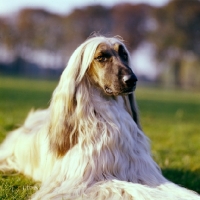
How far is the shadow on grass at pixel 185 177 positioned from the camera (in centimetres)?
396

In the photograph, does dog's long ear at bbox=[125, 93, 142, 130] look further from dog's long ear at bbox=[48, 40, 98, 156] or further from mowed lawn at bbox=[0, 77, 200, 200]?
mowed lawn at bbox=[0, 77, 200, 200]

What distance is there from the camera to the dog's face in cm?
328

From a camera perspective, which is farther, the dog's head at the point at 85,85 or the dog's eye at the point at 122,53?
the dog's eye at the point at 122,53

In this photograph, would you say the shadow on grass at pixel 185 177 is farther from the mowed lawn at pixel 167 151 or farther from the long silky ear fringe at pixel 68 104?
the long silky ear fringe at pixel 68 104

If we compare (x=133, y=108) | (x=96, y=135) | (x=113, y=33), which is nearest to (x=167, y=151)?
(x=133, y=108)

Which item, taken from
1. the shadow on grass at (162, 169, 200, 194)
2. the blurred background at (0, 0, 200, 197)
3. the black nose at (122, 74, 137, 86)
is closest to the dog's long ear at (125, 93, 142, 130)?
the black nose at (122, 74, 137, 86)

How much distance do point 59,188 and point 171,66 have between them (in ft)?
125

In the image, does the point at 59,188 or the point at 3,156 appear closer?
the point at 59,188

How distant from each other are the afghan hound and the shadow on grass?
0.54 metres

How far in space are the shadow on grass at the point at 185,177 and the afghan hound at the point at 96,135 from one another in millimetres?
545

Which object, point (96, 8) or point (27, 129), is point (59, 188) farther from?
point (96, 8)

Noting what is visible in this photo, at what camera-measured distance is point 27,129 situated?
452cm

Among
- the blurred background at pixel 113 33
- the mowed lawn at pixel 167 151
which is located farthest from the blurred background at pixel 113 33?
the mowed lawn at pixel 167 151

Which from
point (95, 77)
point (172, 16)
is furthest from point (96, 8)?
point (95, 77)
